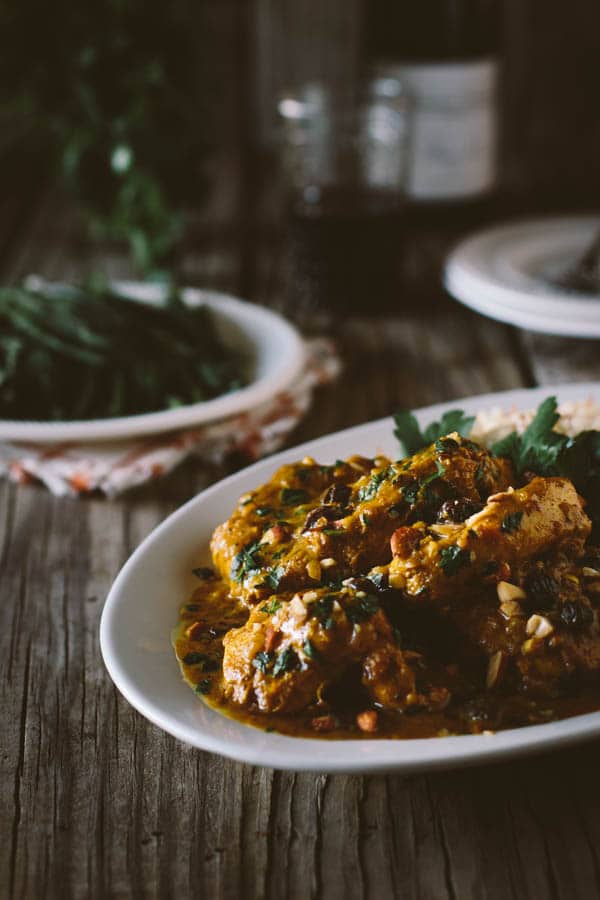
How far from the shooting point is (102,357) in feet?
8.19

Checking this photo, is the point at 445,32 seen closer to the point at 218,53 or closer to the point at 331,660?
the point at 218,53

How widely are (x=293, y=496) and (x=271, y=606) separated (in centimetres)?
30

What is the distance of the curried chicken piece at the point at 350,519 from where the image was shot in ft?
4.70

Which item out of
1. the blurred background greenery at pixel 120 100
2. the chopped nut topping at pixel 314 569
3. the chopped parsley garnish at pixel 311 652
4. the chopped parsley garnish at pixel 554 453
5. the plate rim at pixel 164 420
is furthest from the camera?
the blurred background greenery at pixel 120 100

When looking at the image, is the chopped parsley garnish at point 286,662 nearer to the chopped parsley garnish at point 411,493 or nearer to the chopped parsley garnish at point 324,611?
the chopped parsley garnish at point 324,611

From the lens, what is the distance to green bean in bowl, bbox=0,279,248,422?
7.99 feet

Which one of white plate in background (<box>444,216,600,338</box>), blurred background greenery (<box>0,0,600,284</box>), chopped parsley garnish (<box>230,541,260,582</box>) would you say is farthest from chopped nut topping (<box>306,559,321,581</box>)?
blurred background greenery (<box>0,0,600,284</box>)

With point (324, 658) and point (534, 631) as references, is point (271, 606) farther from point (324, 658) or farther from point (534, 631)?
point (534, 631)

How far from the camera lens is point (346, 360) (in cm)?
287

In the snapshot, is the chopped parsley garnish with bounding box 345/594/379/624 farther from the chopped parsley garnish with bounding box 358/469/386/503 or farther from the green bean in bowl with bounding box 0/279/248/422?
the green bean in bowl with bounding box 0/279/248/422

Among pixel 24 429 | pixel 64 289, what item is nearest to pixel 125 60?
pixel 64 289

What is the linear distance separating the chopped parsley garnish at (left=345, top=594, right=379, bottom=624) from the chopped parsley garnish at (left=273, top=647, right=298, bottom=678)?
86 millimetres

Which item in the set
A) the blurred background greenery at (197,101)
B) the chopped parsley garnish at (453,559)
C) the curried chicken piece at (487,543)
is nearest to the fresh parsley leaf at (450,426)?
the curried chicken piece at (487,543)

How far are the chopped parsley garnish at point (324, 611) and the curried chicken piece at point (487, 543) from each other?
0.10 m
